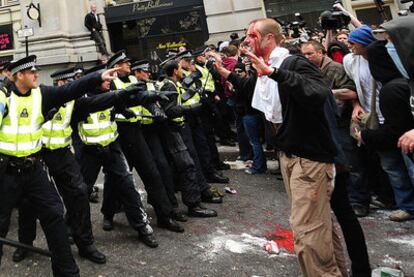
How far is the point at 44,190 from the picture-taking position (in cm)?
340

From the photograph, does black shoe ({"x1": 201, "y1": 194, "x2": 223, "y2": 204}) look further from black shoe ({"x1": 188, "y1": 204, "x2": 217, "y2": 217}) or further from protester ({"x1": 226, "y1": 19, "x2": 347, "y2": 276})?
protester ({"x1": 226, "y1": 19, "x2": 347, "y2": 276})

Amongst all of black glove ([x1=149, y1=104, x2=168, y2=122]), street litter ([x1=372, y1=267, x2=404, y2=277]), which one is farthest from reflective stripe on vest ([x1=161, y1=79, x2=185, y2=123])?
street litter ([x1=372, y1=267, x2=404, y2=277])

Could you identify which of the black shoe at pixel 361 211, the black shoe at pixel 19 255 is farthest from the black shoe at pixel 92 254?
the black shoe at pixel 361 211

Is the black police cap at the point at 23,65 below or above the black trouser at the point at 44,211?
above

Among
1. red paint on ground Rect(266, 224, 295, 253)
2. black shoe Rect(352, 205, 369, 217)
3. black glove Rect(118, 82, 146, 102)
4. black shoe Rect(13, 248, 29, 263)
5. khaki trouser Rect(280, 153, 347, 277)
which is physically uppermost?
black glove Rect(118, 82, 146, 102)

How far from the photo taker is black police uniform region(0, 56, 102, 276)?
128 inches

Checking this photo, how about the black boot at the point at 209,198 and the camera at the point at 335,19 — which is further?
the black boot at the point at 209,198

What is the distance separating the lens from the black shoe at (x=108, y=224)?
15.6ft

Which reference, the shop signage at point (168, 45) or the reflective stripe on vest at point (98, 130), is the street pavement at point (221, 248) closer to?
the reflective stripe on vest at point (98, 130)

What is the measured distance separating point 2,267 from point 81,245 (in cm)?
83

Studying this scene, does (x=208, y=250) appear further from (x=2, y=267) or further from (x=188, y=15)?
(x=188, y=15)

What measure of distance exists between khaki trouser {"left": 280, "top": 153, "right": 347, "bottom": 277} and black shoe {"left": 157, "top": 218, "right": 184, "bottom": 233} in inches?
82.8

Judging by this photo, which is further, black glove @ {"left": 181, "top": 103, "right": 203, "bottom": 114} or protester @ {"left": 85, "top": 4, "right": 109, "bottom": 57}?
protester @ {"left": 85, "top": 4, "right": 109, "bottom": 57}

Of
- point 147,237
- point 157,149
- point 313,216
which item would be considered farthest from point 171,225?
point 313,216
